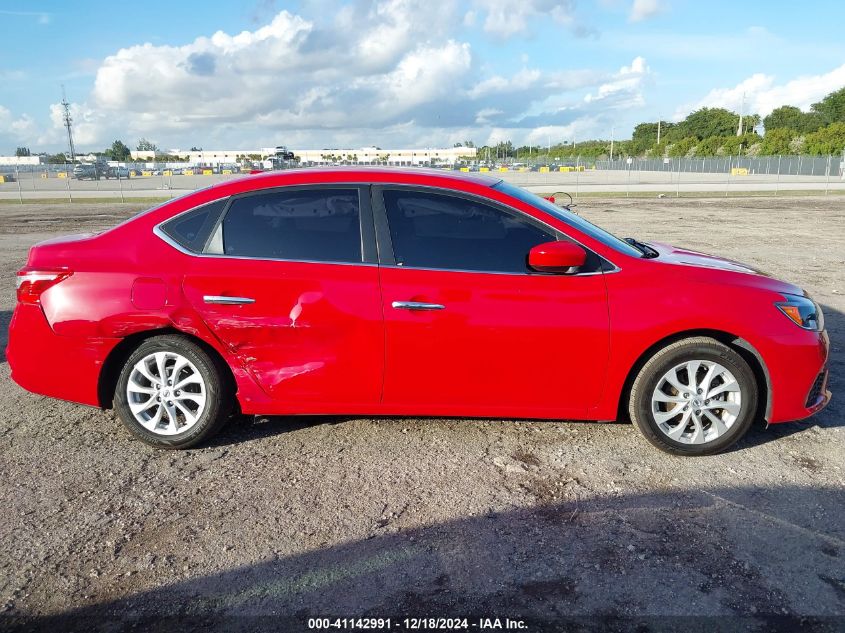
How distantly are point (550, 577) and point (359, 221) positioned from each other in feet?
7.40

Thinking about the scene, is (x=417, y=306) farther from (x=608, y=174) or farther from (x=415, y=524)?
(x=608, y=174)

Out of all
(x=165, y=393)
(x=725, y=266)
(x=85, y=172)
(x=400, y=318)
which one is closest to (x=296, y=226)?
(x=400, y=318)

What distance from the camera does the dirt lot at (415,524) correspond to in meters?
2.62

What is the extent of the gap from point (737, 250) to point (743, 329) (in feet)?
30.5

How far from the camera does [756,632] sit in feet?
8.01

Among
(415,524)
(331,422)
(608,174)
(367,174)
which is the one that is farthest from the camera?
(608,174)

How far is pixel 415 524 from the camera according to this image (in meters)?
3.21

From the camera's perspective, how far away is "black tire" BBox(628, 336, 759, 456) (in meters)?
3.79

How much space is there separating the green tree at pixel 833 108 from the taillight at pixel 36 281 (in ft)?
344

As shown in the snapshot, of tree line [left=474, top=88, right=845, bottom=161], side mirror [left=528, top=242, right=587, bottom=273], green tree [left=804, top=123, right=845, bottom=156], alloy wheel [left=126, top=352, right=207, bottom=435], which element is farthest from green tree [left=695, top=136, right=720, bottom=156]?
alloy wheel [left=126, top=352, right=207, bottom=435]

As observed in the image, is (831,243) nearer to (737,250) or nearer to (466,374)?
(737,250)

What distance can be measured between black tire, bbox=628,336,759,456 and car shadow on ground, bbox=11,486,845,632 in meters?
0.57

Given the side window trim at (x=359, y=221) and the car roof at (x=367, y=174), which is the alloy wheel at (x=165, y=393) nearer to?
the side window trim at (x=359, y=221)

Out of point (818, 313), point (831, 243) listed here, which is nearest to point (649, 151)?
point (831, 243)
